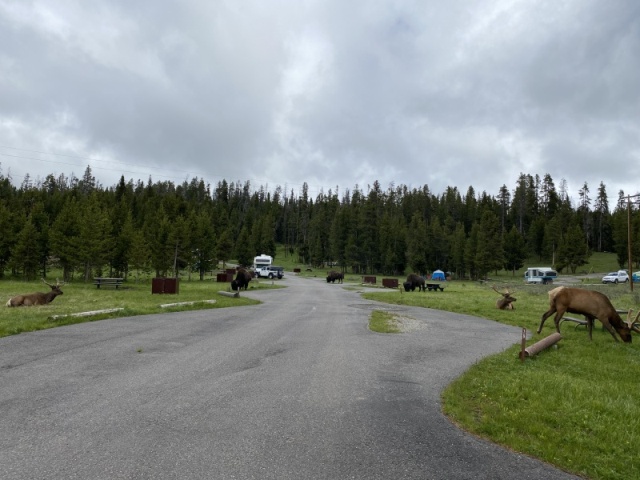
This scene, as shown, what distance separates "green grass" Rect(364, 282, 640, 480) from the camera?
5.14m

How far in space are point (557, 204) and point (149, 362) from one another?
510ft

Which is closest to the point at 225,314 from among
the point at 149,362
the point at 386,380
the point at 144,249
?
the point at 149,362

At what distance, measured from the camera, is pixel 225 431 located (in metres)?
5.50

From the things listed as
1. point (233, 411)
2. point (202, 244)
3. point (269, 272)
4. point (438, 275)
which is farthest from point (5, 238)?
point (438, 275)

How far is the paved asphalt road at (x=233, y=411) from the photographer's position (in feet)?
15.0

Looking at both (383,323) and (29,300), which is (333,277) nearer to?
(29,300)

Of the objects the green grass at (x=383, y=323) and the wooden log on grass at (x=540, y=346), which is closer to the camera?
the wooden log on grass at (x=540, y=346)

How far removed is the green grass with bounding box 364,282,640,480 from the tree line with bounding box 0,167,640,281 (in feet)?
171

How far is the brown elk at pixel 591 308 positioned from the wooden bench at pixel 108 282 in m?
37.1

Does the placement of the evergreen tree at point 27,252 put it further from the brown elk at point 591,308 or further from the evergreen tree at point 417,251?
the evergreen tree at point 417,251

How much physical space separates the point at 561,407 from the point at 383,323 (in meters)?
10.8

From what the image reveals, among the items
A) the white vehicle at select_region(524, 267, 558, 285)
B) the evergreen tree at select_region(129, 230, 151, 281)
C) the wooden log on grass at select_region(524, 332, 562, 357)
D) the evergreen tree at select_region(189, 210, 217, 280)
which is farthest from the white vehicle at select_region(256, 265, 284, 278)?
the wooden log on grass at select_region(524, 332, 562, 357)

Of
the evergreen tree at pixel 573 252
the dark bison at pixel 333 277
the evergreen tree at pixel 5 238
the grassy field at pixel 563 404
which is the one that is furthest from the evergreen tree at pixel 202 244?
the evergreen tree at pixel 573 252

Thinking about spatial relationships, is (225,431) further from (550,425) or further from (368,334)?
(368,334)
